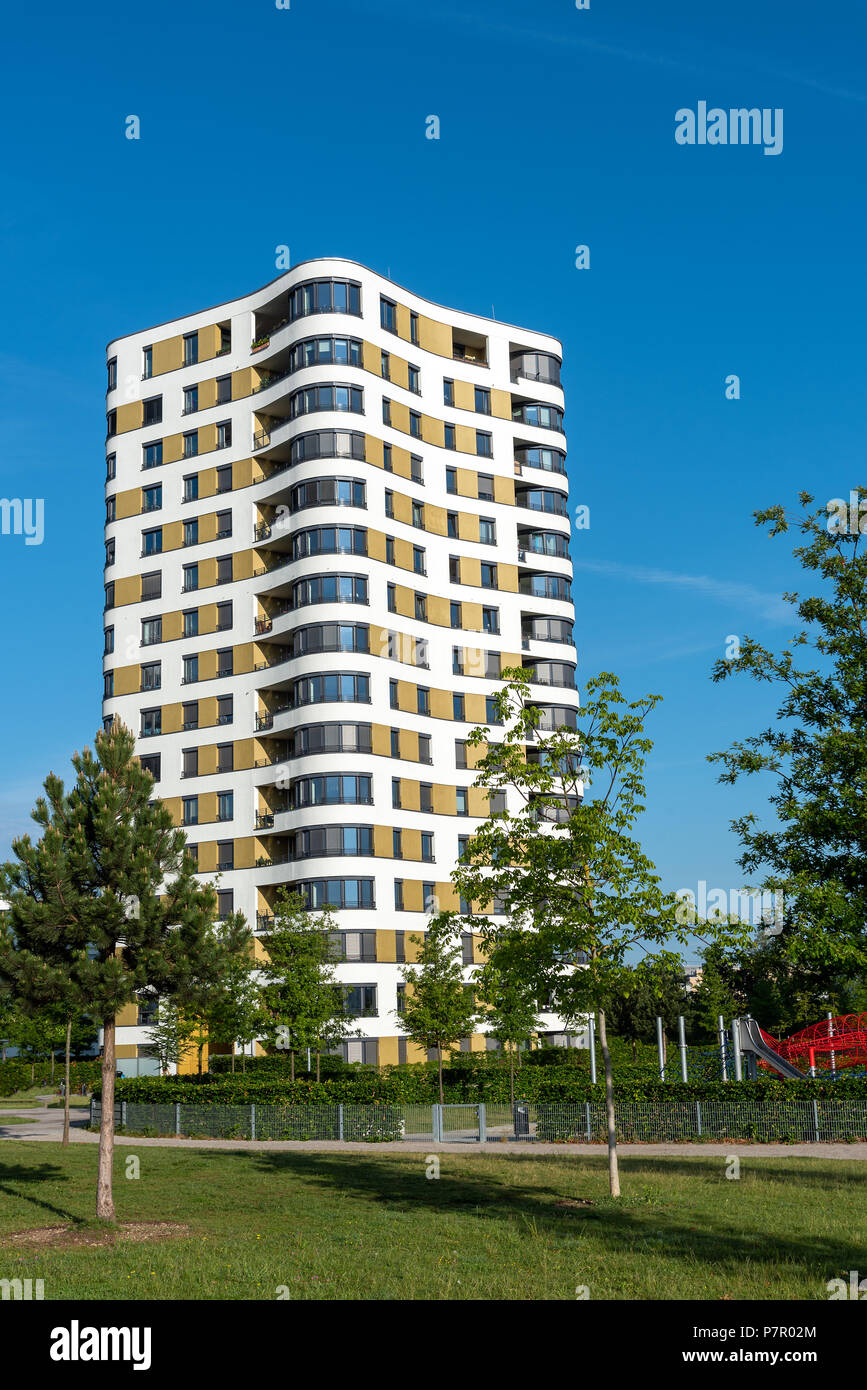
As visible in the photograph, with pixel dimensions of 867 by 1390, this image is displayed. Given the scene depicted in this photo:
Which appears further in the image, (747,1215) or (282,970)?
(282,970)

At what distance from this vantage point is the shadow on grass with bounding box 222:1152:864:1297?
46.3 feet

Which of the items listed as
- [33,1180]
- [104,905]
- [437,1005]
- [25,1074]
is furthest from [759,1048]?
[25,1074]

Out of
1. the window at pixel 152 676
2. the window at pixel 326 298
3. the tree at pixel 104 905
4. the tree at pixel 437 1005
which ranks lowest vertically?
the tree at pixel 437 1005

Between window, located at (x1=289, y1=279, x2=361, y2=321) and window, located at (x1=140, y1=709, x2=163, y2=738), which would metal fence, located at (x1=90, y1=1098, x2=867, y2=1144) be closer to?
window, located at (x1=140, y1=709, x2=163, y2=738)

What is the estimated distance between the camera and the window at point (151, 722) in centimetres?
6388

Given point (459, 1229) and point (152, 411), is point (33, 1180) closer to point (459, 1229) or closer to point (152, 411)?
point (459, 1229)

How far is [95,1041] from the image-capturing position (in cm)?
6203

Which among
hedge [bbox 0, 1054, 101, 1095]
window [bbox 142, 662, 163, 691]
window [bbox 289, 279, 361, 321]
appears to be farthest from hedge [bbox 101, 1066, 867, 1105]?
window [bbox 289, 279, 361, 321]

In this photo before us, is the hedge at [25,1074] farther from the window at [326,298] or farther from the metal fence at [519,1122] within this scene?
the window at [326,298]

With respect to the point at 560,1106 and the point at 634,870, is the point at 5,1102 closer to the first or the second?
the point at 560,1106

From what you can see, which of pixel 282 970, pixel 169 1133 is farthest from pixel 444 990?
pixel 169 1133

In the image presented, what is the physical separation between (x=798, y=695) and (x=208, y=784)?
4621cm

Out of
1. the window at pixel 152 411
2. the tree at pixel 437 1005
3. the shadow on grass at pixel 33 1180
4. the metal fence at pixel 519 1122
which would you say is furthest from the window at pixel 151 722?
the shadow on grass at pixel 33 1180

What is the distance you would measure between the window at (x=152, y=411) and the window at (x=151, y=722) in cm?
1657
